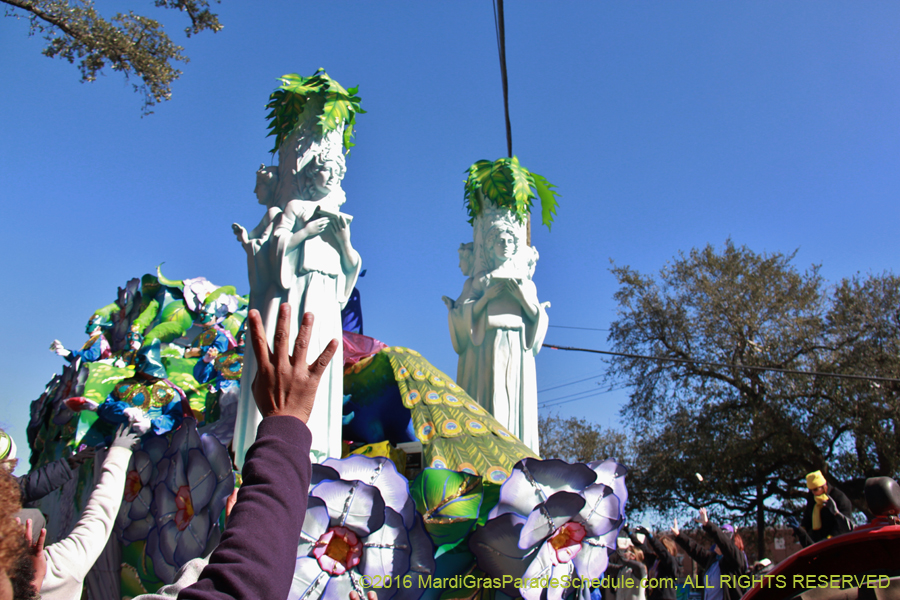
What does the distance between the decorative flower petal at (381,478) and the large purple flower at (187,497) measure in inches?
29.3

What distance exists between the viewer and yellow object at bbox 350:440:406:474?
5218 millimetres

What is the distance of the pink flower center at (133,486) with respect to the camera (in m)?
4.77

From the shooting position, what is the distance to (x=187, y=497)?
4.16 meters

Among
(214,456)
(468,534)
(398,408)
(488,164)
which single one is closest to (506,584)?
(468,534)

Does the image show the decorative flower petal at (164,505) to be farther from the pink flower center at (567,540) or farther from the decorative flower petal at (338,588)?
the pink flower center at (567,540)

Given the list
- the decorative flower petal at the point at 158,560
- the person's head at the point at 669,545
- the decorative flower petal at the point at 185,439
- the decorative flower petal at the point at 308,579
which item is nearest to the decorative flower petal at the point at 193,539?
the decorative flower petal at the point at 158,560

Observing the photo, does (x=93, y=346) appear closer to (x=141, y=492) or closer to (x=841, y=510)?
(x=141, y=492)

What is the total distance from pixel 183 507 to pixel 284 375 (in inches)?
135

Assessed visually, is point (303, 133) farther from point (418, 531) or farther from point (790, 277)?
point (790, 277)

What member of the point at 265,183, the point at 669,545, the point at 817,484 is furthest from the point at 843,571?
the point at 265,183

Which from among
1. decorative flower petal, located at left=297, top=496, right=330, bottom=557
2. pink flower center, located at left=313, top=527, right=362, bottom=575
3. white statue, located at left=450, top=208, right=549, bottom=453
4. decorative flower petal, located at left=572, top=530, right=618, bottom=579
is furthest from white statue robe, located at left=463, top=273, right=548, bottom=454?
decorative flower petal, located at left=297, top=496, right=330, bottom=557

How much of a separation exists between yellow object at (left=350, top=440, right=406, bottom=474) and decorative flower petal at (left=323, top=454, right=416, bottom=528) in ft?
5.06

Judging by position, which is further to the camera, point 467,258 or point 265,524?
point 467,258

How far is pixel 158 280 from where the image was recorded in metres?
7.96
